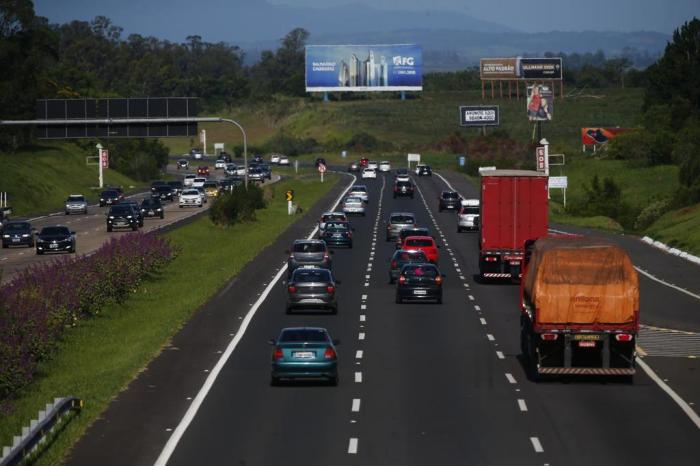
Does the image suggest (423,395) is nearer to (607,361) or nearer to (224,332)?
(607,361)

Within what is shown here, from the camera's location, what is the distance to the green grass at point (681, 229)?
238 ft

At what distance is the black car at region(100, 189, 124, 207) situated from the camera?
116 m

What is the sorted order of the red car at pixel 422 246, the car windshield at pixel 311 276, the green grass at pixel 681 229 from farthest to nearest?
the green grass at pixel 681 229 → the red car at pixel 422 246 → the car windshield at pixel 311 276

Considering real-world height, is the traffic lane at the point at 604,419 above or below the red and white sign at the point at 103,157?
below

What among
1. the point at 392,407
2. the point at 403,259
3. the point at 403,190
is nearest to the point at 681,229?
the point at 403,259

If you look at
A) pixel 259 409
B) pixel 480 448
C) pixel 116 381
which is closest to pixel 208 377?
pixel 116 381

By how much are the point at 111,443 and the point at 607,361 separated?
489 inches

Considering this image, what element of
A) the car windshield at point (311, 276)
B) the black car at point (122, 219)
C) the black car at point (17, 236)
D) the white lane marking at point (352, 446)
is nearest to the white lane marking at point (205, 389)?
the car windshield at point (311, 276)

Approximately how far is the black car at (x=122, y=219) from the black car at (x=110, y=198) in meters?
30.4

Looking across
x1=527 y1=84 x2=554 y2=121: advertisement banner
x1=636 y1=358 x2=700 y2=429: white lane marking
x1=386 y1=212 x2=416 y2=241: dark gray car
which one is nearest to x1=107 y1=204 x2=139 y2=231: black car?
x1=386 y1=212 x2=416 y2=241: dark gray car

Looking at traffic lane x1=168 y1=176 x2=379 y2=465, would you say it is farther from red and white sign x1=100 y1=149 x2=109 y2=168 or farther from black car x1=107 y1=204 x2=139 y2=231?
red and white sign x1=100 y1=149 x2=109 y2=168

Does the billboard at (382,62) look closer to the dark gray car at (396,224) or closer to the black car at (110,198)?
the black car at (110,198)

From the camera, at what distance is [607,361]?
32125 millimetres

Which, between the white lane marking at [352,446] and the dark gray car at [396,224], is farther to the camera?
the dark gray car at [396,224]
